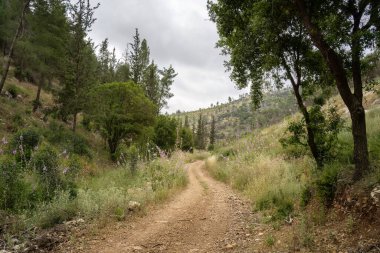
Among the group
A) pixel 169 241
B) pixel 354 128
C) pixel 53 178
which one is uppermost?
pixel 354 128

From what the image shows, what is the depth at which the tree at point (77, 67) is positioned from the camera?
24.1m

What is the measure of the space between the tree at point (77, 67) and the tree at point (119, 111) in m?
1.05

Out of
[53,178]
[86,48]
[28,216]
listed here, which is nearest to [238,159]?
[53,178]

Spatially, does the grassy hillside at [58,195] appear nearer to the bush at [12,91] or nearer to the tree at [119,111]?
the tree at [119,111]

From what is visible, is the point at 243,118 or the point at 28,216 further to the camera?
the point at 243,118

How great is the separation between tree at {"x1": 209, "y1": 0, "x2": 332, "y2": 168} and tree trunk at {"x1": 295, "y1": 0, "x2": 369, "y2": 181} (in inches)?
68.8

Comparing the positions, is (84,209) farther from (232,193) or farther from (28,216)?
(232,193)

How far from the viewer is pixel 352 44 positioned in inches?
251

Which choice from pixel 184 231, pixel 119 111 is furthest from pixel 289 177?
pixel 119 111

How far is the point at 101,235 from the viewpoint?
22.1 feet

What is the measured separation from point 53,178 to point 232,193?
6.38 m

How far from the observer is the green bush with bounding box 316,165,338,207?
6.56 m

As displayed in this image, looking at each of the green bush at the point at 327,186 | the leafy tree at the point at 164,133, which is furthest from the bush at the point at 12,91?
the green bush at the point at 327,186

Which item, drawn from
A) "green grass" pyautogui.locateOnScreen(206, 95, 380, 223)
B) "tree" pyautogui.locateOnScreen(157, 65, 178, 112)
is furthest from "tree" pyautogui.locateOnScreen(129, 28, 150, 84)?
"green grass" pyautogui.locateOnScreen(206, 95, 380, 223)
